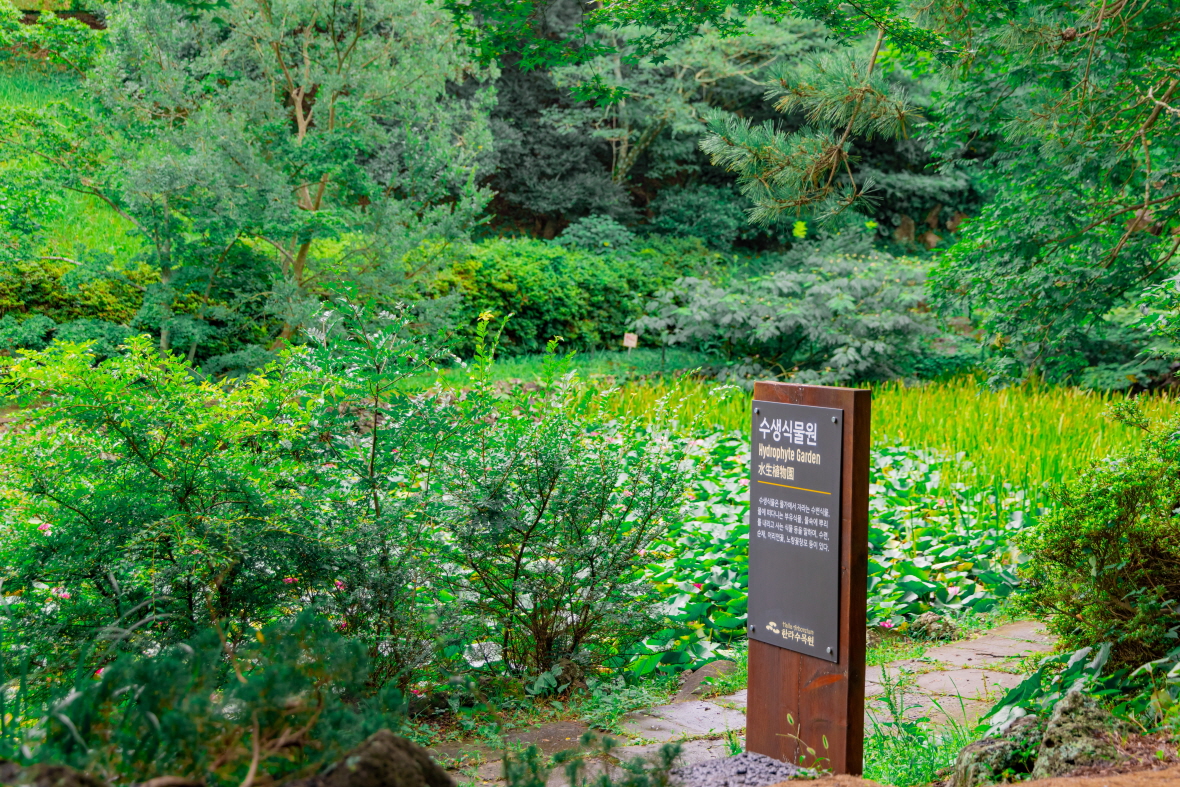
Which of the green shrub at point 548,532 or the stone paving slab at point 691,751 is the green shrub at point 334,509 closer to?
the green shrub at point 548,532

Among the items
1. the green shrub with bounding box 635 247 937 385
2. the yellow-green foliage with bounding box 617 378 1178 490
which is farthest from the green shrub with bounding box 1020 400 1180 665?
the green shrub with bounding box 635 247 937 385

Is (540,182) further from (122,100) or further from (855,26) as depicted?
(855,26)

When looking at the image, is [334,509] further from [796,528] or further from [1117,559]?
[1117,559]

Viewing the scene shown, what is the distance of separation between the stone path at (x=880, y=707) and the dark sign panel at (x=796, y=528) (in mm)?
→ 486

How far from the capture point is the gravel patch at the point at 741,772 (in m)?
2.38

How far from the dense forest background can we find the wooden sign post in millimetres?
1399

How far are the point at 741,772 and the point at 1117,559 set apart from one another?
4.86 feet

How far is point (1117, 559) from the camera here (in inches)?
110

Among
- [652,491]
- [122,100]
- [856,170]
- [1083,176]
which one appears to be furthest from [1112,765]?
[856,170]

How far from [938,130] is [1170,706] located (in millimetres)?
6424

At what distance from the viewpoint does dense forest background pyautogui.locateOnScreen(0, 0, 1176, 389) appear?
14.1 feet

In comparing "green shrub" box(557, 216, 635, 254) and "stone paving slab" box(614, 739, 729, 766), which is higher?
"green shrub" box(557, 216, 635, 254)

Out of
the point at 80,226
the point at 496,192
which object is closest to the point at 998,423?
the point at 496,192

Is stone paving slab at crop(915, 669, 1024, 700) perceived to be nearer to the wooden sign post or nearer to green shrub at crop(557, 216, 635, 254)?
the wooden sign post
